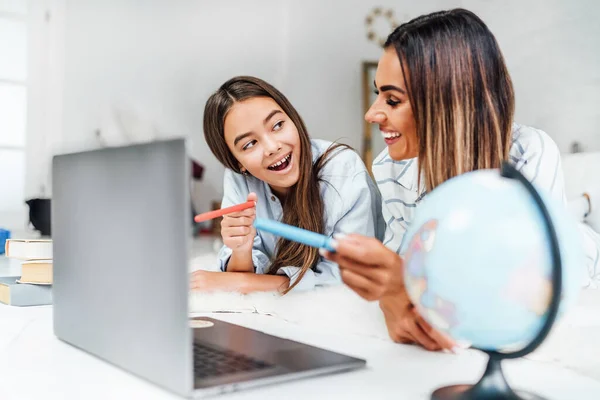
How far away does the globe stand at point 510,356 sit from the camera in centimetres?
45

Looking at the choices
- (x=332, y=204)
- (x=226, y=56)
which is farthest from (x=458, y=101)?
(x=226, y=56)

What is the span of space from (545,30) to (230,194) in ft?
6.71

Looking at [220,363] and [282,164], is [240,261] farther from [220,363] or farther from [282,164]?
[220,363]

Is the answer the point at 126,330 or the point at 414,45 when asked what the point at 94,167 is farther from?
the point at 414,45

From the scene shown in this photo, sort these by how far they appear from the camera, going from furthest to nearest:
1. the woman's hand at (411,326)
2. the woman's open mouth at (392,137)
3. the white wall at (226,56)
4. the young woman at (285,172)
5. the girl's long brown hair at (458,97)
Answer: the white wall at (226,56), the young woman at (285,172), the woman's open mouth at (392,137), the girl's long brown hair at (458,97), the woman's hand at (411,326)

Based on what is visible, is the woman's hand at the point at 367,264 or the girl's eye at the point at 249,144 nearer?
the woman's hand at the point at 367,264

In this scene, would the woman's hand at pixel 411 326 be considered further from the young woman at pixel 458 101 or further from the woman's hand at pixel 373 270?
the young woman at pixel 458 101

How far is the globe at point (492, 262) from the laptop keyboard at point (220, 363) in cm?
19

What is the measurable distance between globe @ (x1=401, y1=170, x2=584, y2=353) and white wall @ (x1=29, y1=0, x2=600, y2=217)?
8.62 ft

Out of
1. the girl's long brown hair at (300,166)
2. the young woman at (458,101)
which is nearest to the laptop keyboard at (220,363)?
the young woman at (458,101)

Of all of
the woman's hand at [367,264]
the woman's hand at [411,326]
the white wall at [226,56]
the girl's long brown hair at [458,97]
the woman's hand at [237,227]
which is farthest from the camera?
the white wall at [226,56]

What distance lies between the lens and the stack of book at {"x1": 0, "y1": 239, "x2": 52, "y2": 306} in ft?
3.36

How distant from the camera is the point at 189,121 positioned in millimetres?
3822

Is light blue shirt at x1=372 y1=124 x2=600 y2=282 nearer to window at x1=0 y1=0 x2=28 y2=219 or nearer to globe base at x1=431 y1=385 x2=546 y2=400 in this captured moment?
globe base at x1=431 y1=385 x2=546 y2=400
